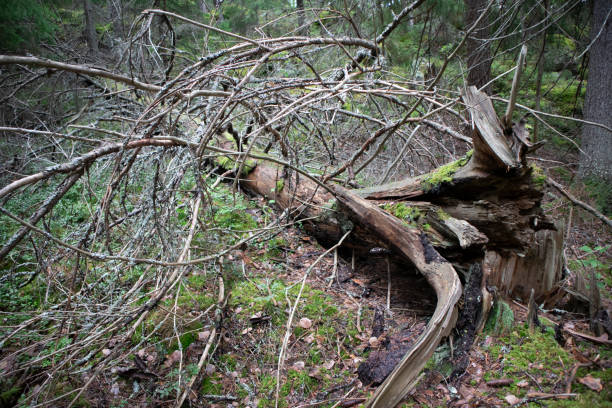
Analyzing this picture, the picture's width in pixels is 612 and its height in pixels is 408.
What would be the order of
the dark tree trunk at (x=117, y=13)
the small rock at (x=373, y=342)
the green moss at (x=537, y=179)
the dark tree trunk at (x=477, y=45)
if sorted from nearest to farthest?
1. the green moss at (x=537, y=179)
2. the small rock at (x=373, y=342)
3. the dark tree trunk at (x=117, y=13)
4. the dark tree trunk at (x=477, y=45)

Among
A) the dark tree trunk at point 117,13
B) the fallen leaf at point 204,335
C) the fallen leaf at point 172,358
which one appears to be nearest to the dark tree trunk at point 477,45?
the dark tree trunk at point 117,13

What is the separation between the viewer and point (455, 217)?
288cm

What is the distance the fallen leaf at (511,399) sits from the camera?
1.86 metres

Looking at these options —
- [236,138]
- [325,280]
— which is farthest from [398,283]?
[236,138]

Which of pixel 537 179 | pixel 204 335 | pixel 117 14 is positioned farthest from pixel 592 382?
pixel 117 14

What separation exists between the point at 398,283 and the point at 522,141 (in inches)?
62.9

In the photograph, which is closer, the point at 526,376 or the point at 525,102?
the point at 526,376

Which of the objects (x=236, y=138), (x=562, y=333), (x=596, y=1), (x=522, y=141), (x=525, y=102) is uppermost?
(x=596, y=1)

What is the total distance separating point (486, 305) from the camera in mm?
2449

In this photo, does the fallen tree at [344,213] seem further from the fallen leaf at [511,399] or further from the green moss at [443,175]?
the fallen leaf at [511,399]

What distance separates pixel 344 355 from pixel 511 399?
3.55 ft

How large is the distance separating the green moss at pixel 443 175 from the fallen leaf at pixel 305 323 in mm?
1510

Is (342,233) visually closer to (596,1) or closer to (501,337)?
(501,337)

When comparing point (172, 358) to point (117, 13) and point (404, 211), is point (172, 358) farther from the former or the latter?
point (117, 13)
